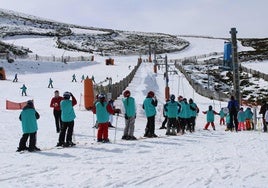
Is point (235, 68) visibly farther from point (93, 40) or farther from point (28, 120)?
point (93, 40)

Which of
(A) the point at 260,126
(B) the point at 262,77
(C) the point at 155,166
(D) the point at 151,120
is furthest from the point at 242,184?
(B) the point at 262,77

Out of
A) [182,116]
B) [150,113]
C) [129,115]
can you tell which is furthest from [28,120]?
[182,116]

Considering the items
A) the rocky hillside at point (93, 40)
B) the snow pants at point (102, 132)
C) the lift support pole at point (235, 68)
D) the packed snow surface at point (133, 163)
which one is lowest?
the packed snow surface at point (133, 163)

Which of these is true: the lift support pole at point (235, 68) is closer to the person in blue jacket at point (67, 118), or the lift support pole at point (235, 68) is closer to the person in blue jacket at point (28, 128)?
the person in blue jacket at point (67, 118)

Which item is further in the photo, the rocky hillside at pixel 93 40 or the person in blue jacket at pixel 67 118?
the rocky hillside at pixel 93 40

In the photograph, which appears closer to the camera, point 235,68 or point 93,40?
point 235,68

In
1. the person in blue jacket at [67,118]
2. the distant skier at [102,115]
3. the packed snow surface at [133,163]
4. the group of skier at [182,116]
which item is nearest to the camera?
the packed snow surface at [133,163]

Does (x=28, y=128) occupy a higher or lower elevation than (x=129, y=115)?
lower

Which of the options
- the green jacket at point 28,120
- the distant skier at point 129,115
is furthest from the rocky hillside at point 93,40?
the green jacket at point 28,120

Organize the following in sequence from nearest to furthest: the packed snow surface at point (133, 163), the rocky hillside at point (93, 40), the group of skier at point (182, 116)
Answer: the packed snow surface at point (133, 163) → the group of skier at point (182, 116) → the rocky hillside at point (93, 40)

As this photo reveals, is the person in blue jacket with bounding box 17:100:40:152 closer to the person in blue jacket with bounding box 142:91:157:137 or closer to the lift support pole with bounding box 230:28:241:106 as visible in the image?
the person in blue jacket with bounding box 142:91:157:137

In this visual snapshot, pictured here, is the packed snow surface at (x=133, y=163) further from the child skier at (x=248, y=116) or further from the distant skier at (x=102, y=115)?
the child skier at (x=248, y=116)

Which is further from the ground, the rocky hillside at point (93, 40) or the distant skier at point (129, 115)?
the rocky hillside at point (93, 40)

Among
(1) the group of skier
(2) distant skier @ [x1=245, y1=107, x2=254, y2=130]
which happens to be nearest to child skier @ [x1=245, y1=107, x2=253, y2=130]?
(2) distant skier @ [x1=245, y1=107, x2=254, y2=130]
